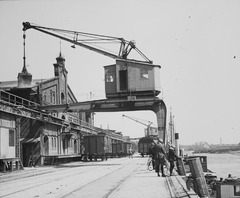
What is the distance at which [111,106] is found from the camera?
35031 millimetres

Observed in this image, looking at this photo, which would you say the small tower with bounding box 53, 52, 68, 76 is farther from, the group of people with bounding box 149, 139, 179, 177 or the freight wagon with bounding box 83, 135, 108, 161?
the group of people with bounding box 149, 139, 179, 177

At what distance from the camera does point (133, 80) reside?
3494 cm

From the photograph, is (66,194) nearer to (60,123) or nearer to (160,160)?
(160,160)

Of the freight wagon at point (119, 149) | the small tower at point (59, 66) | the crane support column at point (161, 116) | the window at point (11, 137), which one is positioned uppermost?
the small tower at point (59, 66)

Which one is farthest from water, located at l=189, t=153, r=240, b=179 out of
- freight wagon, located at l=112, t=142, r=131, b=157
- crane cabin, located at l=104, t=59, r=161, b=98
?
freight wagon, located at l=112, t=142, r=131, b=157

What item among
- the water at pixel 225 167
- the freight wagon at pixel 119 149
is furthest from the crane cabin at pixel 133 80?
the freight wagon at pixel 119 149

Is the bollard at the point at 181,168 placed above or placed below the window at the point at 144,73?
below

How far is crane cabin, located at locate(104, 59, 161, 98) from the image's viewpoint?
34812 mm

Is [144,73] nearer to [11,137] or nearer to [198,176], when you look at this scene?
[11,137]

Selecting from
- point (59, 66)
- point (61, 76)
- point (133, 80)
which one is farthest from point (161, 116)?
point (59, 66)

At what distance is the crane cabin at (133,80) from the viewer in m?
34.8

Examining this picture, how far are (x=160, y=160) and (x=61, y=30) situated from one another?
74.5 feet

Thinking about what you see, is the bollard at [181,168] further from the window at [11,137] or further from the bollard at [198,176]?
the window at [11,137]

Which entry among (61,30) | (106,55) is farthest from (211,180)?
(61,30)
